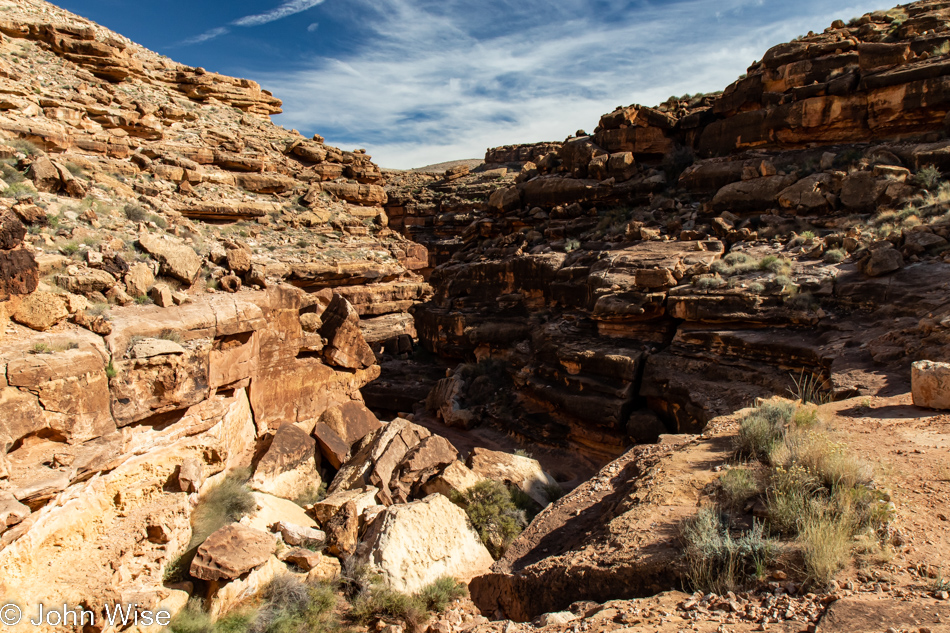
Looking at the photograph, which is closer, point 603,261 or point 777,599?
point 777,599

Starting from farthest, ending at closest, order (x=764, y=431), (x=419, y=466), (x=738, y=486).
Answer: (x=419, y=466), (x=764, y=431), (x=738, y=486)

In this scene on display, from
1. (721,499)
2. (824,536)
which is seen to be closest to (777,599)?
(824,536)

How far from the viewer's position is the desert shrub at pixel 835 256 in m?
11.0

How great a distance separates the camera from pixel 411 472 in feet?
30.1

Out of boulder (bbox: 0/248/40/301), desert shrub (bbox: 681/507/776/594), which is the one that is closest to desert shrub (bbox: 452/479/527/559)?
desert shrub (bbox: 681/507/776/594)

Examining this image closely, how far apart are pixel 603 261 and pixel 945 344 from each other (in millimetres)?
7525

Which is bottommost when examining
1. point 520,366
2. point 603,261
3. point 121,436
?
point 520,366

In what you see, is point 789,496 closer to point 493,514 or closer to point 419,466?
point 493,514

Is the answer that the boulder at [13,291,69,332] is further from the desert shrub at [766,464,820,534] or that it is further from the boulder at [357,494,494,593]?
the desert shrub at [766,464,820,534]

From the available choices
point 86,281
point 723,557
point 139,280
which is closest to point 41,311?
point 86,281

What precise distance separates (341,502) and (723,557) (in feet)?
20.1

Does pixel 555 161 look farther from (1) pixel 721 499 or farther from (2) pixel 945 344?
(1) pixel 721 499

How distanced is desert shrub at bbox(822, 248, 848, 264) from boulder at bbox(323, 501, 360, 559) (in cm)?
1067

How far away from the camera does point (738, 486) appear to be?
4.91 m
